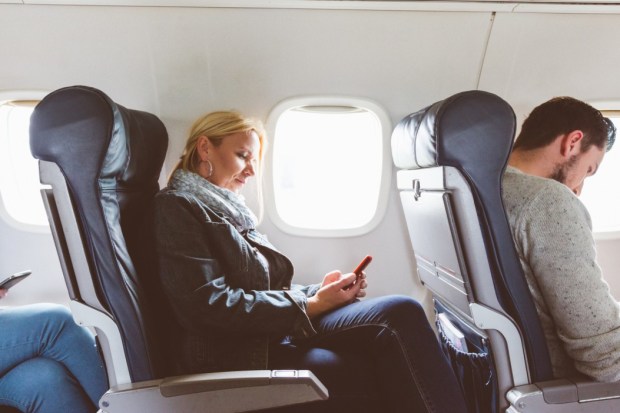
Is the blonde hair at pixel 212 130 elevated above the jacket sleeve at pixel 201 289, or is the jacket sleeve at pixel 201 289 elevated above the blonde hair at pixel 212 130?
the blonde hair at pixel 212 130

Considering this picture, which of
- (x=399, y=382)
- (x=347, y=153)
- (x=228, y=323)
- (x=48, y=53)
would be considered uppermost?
(x=48, y=53)

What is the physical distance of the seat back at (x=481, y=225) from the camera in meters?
1.47

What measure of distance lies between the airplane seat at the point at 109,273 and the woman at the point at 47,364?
0.40 meters

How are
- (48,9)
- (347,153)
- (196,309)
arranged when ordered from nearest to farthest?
(196,309), (48,9), (347,153)

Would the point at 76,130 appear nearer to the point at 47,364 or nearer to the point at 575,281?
the point at 47,364

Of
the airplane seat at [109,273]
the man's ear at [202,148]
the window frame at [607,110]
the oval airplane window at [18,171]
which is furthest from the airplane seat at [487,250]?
the oval airplane window at [18,171]

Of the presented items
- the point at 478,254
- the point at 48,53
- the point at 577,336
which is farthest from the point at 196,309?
the point at 48,53

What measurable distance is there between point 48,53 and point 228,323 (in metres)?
1.60

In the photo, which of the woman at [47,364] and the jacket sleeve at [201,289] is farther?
the woman at [47,364]

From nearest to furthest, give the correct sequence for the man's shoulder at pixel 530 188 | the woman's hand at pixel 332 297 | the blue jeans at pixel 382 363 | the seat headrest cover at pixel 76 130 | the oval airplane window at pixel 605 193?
the seat headrest cover at pixel 76 130, the man's shoulder at pixel 530 188, the blue jeans at pixel 382 363, the woman's hand at pixel 332 297, the oval airplane window at pixel 605 193

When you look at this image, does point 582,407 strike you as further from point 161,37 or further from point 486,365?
point 161,37

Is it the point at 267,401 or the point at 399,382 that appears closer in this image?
the point at 267,401

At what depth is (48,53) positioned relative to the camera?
94.1 inches

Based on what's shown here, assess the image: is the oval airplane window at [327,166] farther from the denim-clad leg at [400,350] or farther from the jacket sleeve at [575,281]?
the jacket sleeve at [575,281]
